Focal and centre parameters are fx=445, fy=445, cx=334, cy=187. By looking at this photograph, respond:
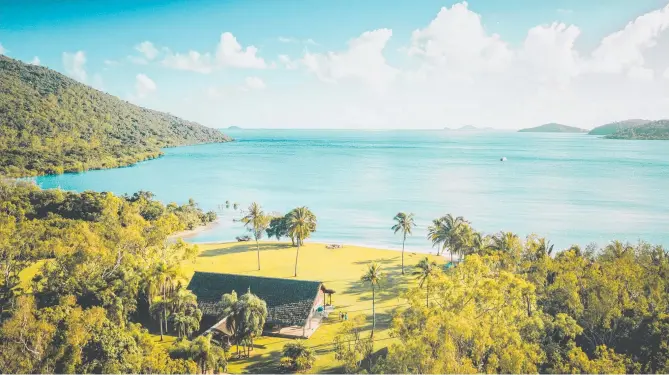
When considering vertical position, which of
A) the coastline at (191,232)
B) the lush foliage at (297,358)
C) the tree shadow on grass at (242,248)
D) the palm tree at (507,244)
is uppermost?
the palm tree at (507,244)

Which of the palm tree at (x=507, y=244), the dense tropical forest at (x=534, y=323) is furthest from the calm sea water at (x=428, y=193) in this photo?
the dense tropical forest at (x=534, y=323)

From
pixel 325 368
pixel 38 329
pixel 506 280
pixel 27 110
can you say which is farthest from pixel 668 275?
pixel 27 110

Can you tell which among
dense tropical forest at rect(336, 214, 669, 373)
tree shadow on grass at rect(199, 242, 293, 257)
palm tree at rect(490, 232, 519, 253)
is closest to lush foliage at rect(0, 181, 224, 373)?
tree shadow on grass at rect(199, 242, 293, 257)

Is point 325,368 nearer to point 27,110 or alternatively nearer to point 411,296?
Answer: point 411,296

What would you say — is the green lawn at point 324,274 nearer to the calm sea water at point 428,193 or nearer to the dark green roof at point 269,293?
the dark green roof at point 269,293

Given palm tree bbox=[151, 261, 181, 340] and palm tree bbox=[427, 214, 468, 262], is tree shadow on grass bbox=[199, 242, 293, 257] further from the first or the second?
palm tree bbox=[427, 214, 468, 262]

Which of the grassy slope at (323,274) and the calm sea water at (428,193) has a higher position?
the calm sea water at (428,193)
